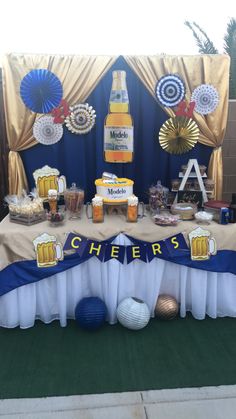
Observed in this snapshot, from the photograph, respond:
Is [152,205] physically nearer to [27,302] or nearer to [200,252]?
[200,252]

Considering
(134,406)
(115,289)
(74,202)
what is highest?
(74,202)

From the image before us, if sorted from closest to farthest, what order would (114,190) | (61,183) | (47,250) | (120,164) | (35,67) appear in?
1. (47,250)
2. (114,190)
3. (35,67)
4. (61,183)
5. (120,164)

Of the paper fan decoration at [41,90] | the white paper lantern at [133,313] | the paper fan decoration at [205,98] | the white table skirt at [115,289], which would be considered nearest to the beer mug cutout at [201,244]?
the white table skirt at [115,289]

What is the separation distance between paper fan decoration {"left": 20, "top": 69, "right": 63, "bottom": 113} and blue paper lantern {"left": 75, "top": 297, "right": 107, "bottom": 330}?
1.63 meters

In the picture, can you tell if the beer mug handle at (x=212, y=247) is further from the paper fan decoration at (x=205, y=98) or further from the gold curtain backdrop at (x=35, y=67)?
the gold curtain backdrop at (x=35, y=67)

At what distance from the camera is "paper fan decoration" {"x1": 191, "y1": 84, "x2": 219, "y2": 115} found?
288 centimetres

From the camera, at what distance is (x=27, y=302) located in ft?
8.14

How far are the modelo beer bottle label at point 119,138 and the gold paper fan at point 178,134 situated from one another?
0.34 meters

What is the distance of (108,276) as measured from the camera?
8.25 ft

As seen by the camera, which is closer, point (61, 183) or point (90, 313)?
point (90, 313)

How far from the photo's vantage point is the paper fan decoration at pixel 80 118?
2.86 m

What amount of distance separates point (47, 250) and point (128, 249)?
0.59 m

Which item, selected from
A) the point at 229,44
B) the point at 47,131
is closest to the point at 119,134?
the point at 47,131

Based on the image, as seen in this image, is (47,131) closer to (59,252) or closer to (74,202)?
(74,202)
